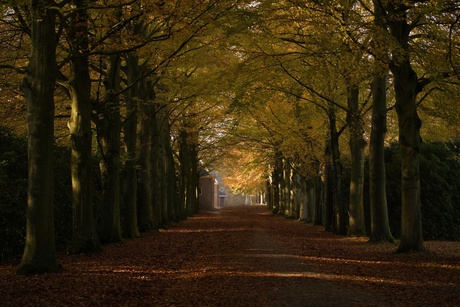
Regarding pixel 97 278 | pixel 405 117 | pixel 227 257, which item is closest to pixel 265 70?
pixel 405 117

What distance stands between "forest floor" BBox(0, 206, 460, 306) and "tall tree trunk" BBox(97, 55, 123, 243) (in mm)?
2041

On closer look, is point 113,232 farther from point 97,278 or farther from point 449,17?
point 449,17

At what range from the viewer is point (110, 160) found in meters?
18.0

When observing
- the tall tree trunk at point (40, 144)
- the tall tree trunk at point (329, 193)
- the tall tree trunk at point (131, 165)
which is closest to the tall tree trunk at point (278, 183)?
the tall tree trunk at point (329, 193)

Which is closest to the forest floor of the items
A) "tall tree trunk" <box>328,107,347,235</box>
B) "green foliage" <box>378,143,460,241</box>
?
"tall tree trunk" <box>328,107,347,235</box>

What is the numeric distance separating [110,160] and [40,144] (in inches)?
280

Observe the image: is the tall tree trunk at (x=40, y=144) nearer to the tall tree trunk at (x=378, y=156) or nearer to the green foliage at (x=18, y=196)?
the green foliage at (x=18, y=196)

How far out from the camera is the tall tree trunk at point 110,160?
706 inches

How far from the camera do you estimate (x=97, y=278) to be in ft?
34.6

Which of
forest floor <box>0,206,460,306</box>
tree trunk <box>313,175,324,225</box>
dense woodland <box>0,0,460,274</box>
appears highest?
dense woodland <box>0,0,460,274</box>

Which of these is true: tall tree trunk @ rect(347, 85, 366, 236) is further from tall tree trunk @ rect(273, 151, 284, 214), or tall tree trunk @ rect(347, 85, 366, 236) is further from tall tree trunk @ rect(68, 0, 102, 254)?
tall tree trunk @ rect(273, 151, 284, 214)

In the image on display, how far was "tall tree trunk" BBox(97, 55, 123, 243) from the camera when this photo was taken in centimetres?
1792

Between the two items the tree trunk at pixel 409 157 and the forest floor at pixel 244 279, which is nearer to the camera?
the forest floor at pixel 244 279

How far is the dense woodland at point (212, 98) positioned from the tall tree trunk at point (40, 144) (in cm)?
2
